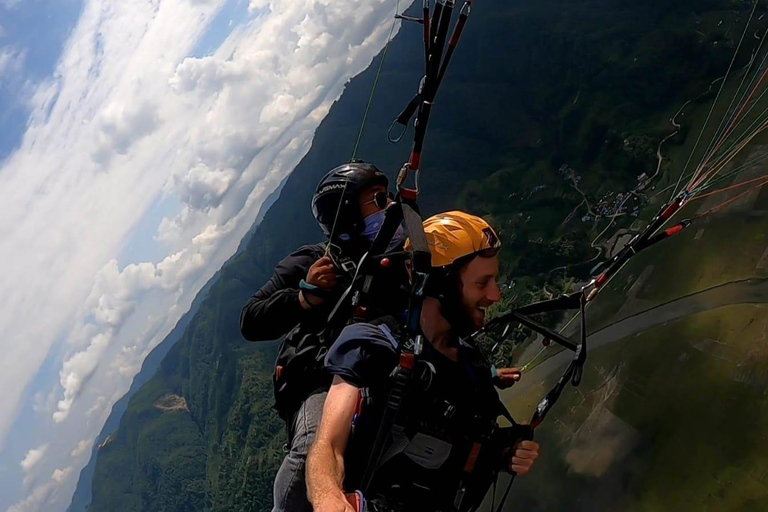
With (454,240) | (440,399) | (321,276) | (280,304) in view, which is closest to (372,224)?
(321,276)

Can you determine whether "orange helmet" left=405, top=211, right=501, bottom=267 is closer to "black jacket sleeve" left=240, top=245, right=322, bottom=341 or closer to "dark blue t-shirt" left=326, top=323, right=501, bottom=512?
"dark blue t-shirt" left=326, top=323, right=501, bottom=512

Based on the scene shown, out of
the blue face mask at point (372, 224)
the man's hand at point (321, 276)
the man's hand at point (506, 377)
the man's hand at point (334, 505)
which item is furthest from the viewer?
the man's hand at point (506, 377)

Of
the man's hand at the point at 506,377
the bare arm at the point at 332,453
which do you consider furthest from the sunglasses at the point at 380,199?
the bare arm at the point at 332,453

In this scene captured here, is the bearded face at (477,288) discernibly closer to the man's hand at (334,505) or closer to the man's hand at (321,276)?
the man's hand at (321,276)

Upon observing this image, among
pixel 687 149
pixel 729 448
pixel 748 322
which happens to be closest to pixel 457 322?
pixel 729 448

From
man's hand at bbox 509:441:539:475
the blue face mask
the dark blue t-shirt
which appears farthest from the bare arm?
the blue face mask

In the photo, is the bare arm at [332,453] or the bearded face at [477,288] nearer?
the bare arm at [332,453]
